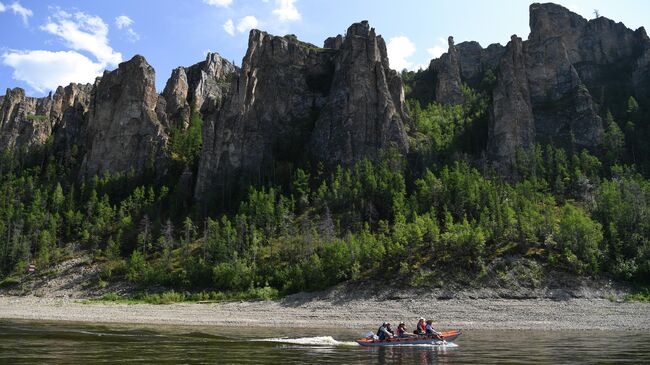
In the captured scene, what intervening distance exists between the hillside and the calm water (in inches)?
1208

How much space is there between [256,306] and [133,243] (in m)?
56.2

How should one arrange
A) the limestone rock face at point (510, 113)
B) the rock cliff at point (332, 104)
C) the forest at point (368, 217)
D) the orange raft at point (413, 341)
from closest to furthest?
the orange raft at point (413, 341), the forest at point (368, 217), the limestone rock face at point (510, 113), the rock cliff at point (332, 104)

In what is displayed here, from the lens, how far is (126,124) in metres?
171

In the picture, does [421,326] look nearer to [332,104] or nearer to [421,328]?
[421,328]

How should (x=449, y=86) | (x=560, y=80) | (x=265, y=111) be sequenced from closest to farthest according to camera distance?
1. (x=265, y=111)
2. (x=560, y=80)
3. (x=449, y=86)

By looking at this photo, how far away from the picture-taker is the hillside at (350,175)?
84125 millimetres

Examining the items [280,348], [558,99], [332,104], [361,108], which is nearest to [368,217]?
[361,108]

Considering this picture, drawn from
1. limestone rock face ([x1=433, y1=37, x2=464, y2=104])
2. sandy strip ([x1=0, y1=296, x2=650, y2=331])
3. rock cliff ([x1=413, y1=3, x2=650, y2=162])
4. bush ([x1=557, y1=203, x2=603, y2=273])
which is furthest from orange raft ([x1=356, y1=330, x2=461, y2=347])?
limestone rock face ([x1=433, y1=37, x2=464, y2=104])

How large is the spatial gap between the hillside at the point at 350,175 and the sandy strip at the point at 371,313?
6.89 m

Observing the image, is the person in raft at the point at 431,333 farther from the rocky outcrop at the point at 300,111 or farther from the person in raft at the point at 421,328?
the rocky outcrop at the point at 300,111

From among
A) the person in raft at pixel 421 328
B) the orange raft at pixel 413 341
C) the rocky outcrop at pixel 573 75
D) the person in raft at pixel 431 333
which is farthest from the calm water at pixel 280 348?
the rocky outcrop at pixel 573 75

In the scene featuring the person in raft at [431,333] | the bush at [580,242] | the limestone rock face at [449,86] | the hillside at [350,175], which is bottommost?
the person in raft at [431,333]

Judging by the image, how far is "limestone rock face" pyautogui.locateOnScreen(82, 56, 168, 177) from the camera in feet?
542

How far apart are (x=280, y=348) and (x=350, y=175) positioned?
95546 mm
